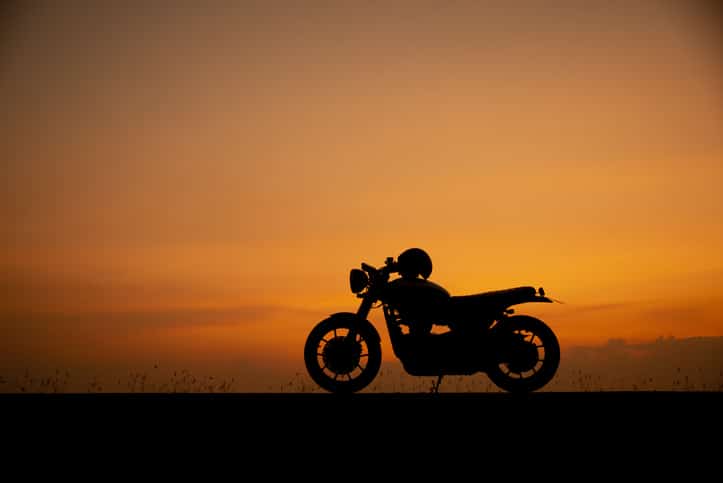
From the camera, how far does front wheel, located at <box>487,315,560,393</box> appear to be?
39.9 feet

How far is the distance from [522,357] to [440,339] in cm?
117

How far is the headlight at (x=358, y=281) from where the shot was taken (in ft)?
41.4

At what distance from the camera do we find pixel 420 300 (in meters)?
12.3

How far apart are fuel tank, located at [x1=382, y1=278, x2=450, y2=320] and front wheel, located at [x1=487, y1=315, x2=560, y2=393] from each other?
0.92 meters
